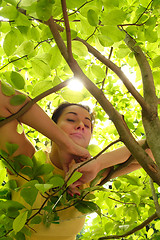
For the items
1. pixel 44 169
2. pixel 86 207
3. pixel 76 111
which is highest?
pixel 76 111

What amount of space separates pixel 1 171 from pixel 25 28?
0.50m

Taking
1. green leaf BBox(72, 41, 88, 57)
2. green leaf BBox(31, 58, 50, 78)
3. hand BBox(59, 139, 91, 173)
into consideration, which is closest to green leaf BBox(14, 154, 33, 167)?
hand BBox(59, 139, 91, 173)

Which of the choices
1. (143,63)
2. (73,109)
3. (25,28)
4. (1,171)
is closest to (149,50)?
(143,63)

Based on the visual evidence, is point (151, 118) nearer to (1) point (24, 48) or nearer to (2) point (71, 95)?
(2) point (71, 95)

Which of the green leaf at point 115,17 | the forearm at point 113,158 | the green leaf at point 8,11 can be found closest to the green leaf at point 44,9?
the green leaf at point 8,11

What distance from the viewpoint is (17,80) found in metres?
0.61

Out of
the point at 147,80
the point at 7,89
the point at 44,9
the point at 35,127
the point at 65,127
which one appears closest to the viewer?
the point at 44,9

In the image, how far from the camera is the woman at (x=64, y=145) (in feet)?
2.31

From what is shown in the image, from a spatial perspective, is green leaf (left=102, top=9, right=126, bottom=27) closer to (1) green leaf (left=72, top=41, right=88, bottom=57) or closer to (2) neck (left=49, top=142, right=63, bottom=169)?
(1) green leaf (left=72, top=41, right=88, bottom=57)

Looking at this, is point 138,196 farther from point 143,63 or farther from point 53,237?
point 143,63

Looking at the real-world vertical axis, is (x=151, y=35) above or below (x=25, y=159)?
above

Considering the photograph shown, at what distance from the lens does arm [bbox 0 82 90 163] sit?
2.15 feet

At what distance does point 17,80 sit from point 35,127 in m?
0.17

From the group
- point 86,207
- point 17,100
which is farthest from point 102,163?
point 17,100
